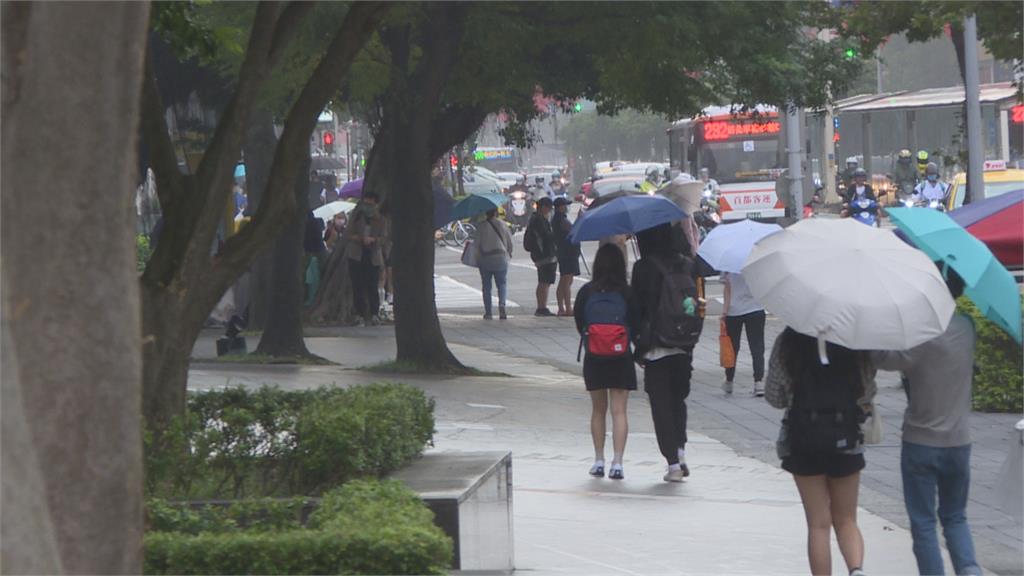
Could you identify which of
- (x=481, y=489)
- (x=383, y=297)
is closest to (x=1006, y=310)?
(x=481, y=489)

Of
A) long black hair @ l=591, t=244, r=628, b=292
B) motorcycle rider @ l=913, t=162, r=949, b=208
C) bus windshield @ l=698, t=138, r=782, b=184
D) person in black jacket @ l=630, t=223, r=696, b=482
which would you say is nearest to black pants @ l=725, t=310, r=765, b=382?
person in black jacket @ l=630, t=223, r=696, b=482

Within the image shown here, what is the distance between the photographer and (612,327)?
34.3 feet

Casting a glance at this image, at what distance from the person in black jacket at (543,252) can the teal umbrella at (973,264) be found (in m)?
18.1

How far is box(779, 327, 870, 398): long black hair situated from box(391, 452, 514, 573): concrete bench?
5.20ft

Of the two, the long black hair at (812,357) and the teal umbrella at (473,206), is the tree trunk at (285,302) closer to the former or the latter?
→ the teal umbrella at (473,206)

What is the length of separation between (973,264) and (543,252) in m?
18.6

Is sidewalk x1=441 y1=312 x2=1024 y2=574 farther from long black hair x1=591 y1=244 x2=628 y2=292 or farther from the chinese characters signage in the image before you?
the chinese characters signage

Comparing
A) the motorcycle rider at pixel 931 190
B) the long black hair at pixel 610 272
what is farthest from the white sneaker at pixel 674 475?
the motorcycle rider at pixel 931 190

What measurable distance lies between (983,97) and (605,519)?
34.9 m

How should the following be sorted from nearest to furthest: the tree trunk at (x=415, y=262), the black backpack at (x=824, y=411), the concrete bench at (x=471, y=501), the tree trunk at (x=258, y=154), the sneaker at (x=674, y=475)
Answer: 1. the black backpack at (x=824, y=411)
2. the concrete bench at (x=471, y=501)
3. the sneaker at (x=674, y=475)
4. the tree trunk at (x=415, y=262)
5. the tree trunk at (x=258, y=154)

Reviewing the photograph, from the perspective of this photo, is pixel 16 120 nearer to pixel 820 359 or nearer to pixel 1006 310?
pixel 820 359

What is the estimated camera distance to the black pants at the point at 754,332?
15164 mm

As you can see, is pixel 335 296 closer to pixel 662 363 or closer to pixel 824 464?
pixel 662 363

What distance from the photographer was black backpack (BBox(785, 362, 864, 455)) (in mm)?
6750
